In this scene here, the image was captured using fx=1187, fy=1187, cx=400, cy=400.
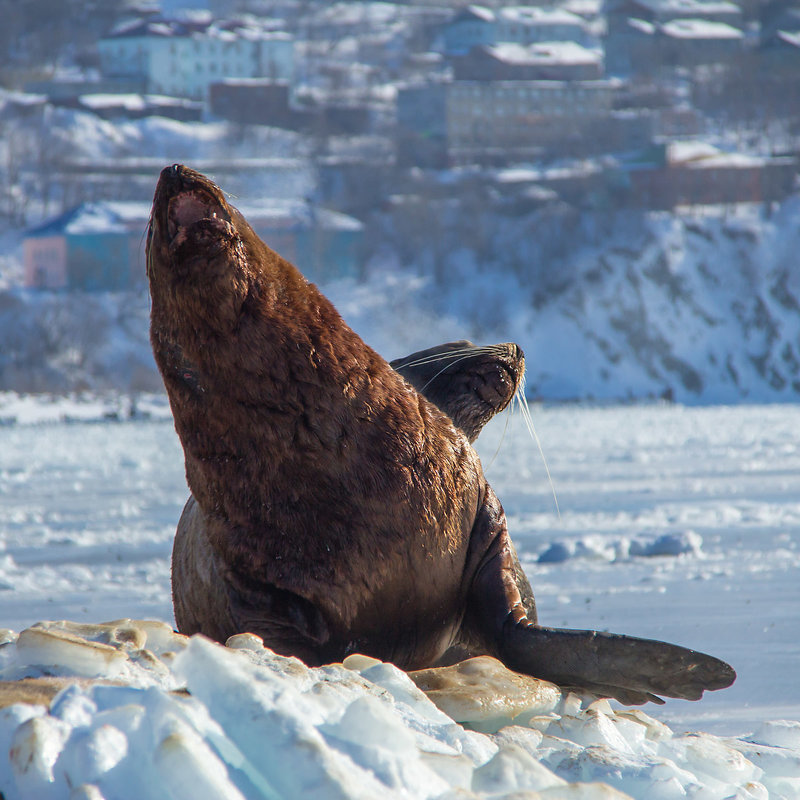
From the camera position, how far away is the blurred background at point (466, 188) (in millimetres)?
66062

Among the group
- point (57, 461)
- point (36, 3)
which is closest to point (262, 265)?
point (57, 461)

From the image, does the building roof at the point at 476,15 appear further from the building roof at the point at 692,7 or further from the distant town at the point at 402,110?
the building roof at the point at 692,7

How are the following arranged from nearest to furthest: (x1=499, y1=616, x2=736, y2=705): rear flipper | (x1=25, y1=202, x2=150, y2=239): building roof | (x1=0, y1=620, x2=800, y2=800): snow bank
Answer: (x1=0, y1=620, x2=800, y2=800): snow bank
(x1=499, y1=616, x2=736, y2=705): rear flipper
(x1=25, y1=202, x2=150, y2=239): building roof

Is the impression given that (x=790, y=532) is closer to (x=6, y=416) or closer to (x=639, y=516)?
(x=639, y=516)

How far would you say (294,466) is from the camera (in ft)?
8.79

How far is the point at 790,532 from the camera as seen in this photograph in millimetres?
7789

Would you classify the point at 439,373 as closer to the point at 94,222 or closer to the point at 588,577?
the point at 588,577

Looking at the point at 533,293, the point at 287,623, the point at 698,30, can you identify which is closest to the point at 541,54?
the point at 698,30

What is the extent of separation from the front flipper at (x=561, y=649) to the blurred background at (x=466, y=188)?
51238 mm

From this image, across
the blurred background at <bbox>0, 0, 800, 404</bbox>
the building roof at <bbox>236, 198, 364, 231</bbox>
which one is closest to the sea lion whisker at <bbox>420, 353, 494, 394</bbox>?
the blurred background at <bbox>0, 0, 800, 404</bbox>

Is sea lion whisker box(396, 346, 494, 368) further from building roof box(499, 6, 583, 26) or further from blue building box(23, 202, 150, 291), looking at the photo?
building roof box(499, 6, 583, 26)

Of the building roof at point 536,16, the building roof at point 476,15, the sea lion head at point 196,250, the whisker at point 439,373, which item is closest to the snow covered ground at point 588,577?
the whisker at point 439,373

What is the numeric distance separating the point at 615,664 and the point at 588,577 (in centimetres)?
337

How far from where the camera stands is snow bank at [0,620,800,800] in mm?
1590
